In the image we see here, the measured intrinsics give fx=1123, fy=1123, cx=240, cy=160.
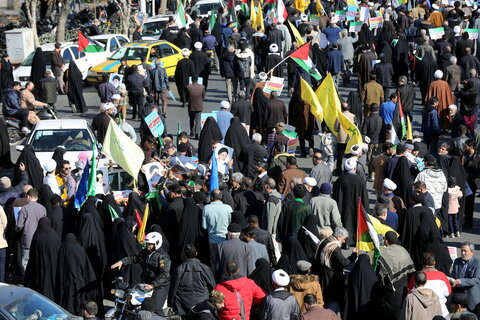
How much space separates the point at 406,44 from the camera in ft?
89.1

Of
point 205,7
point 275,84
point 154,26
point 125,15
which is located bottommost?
point 154,26

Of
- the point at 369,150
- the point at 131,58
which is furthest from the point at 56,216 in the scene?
the point at 131,58

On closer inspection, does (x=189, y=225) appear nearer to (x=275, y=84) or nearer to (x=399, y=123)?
(x=399, y=123)

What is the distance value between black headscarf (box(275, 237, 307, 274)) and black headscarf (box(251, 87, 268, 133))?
847cm

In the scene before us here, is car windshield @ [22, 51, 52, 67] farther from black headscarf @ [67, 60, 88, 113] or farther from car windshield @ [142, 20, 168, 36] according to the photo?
car windshield @ [142, 20, 168, 36]

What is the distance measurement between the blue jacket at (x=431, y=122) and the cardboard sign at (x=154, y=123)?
482cm

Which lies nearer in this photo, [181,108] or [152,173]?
[152,173]

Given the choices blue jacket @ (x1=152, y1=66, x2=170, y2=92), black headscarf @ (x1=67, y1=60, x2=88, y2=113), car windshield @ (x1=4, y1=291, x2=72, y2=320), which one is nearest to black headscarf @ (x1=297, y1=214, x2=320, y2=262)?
car windshield @ (x1=4, y1=291, x2=72, y2=320)

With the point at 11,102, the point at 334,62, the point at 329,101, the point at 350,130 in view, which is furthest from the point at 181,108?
the point at 350,130

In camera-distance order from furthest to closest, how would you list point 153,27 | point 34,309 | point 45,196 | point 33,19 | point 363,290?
1. point 153,27
2. point 33,19
3. point 45,196
4. point 363,290
5. point 34,309

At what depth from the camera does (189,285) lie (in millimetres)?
12648

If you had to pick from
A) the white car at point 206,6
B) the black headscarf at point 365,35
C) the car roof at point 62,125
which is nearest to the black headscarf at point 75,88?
the car roof at point 62,125

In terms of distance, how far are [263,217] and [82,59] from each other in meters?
16.0

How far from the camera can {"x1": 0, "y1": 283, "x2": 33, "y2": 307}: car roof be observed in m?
10.9
